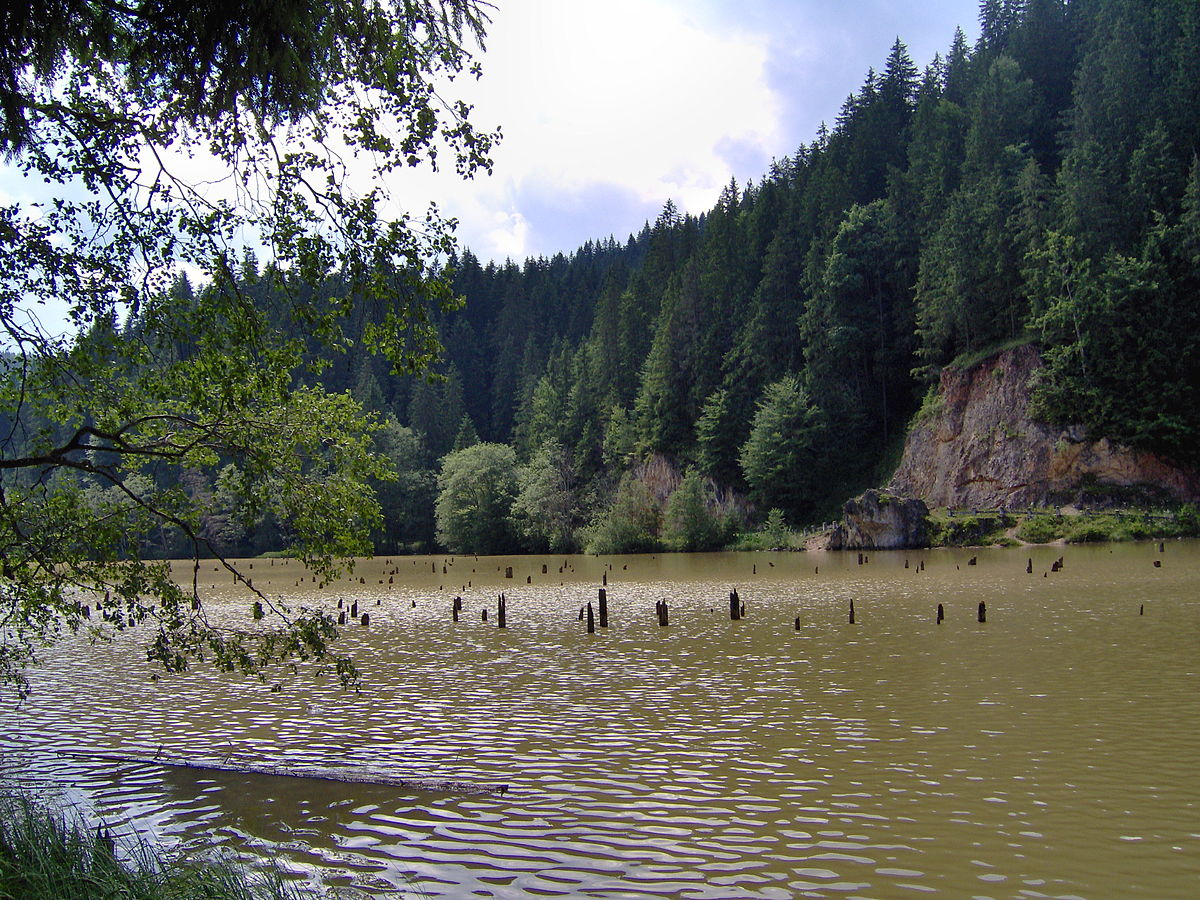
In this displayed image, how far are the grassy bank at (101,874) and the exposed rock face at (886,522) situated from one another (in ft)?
177

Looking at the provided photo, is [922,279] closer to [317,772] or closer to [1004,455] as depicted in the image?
[1004,455]

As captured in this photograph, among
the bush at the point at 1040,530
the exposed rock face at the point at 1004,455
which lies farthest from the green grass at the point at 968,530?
the exposed rock face at the point at 1004,455

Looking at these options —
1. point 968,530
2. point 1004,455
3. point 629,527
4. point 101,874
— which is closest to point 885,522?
point 968,530

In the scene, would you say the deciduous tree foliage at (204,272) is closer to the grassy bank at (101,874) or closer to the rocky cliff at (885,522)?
the grassy bank at (101,874)

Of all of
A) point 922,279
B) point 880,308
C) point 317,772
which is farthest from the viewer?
point 880,308

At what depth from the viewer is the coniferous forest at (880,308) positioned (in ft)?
189

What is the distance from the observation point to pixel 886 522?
56.9 meters

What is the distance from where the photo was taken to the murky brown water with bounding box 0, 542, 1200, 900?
7.43 m

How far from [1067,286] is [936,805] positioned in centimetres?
6024

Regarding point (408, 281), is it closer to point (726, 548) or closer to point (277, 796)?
point (277, 796)

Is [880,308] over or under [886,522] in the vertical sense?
over

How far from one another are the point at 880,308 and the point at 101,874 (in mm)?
77510

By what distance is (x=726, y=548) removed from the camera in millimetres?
67875

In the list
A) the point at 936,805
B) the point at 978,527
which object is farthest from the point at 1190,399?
the point at 936,805
